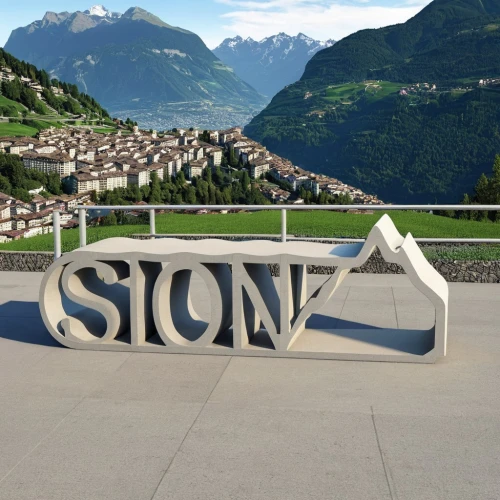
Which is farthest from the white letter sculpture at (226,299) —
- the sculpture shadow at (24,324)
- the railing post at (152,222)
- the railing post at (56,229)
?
the railing post at (152,222)

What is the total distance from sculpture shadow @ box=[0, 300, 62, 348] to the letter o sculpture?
1.00 m

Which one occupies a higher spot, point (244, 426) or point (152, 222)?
point (152, 222)

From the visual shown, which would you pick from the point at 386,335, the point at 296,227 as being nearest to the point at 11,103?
the point at 296,227

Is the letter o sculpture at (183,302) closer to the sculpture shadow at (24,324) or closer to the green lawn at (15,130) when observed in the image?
the sculpture shadow at (24,324)

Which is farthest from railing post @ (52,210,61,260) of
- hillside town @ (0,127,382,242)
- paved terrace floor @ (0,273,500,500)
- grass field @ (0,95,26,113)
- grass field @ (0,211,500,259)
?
grass field @ (0,95,26,113)

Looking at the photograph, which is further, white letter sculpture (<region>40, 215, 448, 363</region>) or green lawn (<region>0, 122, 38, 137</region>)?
green lawn (<region>0, 122, 38, 137</region>)

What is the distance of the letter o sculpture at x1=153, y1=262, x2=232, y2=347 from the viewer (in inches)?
239

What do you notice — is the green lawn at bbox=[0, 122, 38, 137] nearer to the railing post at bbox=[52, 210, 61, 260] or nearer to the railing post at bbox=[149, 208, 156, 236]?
the railing post at bbox=[149, 208, 156, 236]

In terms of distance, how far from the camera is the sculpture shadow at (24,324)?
675 cm

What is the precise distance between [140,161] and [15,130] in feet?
144

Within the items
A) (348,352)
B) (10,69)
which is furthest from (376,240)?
(10,69)

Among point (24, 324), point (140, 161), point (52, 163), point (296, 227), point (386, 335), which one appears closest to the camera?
point (386, 335)

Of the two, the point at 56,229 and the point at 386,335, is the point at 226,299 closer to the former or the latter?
the point at 386,335

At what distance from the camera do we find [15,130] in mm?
141000
